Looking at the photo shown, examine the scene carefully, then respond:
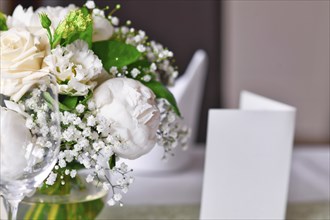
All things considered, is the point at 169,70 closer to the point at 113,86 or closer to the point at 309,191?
the point at 113,86

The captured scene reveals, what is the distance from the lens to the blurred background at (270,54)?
3234mm

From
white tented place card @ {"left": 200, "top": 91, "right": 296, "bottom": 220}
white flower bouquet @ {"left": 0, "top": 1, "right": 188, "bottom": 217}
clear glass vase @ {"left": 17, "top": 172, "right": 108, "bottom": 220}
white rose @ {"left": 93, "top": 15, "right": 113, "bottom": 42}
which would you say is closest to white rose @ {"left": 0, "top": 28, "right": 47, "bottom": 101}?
white flower bouquet @ {"left": 0, "top": 1, "right": 188, "bottom": 217}

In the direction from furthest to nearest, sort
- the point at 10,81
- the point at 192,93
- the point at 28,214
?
the point at 192,93, the point at 28,214, the point at 10,81

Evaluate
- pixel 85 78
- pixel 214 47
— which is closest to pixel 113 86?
pixel 85 78

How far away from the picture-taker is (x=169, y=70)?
1.07m

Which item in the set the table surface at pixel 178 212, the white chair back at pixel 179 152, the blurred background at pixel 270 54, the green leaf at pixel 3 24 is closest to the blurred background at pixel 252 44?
the blurred background at pixel 270 54

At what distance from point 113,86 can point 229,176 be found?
1.02 feet

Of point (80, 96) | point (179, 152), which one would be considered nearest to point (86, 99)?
point (80, 96)

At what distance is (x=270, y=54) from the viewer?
137 inches

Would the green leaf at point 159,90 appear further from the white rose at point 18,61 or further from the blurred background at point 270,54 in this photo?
the blurred background at point 270,54

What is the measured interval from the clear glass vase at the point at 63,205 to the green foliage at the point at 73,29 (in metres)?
0.24

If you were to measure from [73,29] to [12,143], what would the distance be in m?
0.18

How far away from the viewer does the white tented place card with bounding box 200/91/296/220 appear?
105cm

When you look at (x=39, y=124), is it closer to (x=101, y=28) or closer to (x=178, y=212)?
(x=101, y=28)
